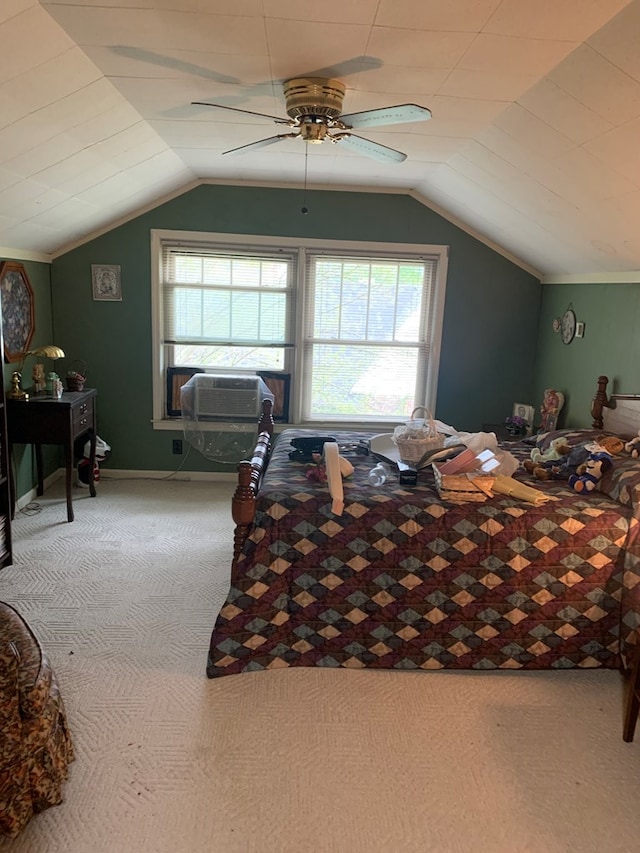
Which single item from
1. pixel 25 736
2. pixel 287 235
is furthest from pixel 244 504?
pixel 287 235

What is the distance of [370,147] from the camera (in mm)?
2711

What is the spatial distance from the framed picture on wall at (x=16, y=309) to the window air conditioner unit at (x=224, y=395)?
1.19m

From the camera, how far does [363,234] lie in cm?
482

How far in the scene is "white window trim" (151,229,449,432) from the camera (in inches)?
188

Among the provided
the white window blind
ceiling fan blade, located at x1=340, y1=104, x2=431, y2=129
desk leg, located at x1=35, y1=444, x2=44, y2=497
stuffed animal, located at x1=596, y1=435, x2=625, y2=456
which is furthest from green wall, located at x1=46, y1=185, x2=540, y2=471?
ceiling fan blade, located at x1=340, y1=104, x2=431, y2=129

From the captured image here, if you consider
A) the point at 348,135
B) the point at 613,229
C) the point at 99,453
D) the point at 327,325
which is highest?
the point at 348,135

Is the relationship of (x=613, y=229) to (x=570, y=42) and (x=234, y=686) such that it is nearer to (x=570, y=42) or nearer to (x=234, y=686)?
(x=570, y=42)

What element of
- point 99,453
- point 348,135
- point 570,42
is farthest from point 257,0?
point 99,453

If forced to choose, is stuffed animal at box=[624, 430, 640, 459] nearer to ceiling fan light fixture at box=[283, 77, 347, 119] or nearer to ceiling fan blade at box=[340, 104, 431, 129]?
ceiling fan blade at box=[340, 104, 431, 129]

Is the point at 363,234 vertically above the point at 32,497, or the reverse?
the point at 363,234

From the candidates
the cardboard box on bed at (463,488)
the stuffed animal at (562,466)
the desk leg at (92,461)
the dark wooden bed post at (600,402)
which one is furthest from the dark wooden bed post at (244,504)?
the desk leg at (92,461)

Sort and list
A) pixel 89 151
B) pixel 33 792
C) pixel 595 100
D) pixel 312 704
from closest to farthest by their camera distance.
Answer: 1. pixel 33 792
2. pixel 595 100
3. pixel 312 704
4. pixel 89 151

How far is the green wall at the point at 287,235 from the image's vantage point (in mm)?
4746

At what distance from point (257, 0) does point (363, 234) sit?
2985 millimetres
